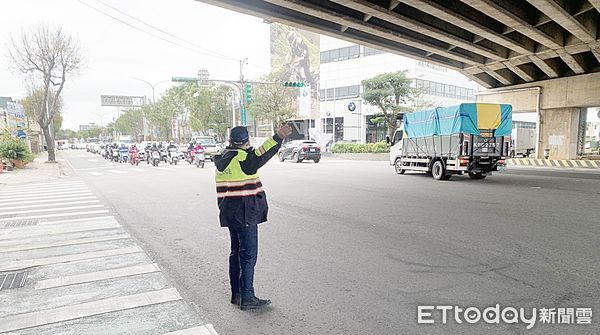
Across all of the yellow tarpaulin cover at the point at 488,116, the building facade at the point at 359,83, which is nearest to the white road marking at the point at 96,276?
the yellow tarpaulin cover at the point at 488,116

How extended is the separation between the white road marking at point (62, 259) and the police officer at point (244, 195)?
2.91 m

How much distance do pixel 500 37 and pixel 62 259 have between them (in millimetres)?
17500

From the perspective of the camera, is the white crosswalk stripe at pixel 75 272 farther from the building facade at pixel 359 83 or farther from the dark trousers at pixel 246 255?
the building facade at pixel 359 83

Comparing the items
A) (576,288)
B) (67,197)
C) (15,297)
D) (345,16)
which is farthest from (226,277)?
(345,16)

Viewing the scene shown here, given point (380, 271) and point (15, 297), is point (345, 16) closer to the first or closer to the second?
point (380, 271)

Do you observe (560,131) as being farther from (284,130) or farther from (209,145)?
(284,130)

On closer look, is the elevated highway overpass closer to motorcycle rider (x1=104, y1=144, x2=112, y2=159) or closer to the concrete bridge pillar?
the concrete bridge pillar

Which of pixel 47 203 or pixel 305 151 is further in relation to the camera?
pixel 305 151

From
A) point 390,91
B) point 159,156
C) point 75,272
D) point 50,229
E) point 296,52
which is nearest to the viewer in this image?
point 75,272

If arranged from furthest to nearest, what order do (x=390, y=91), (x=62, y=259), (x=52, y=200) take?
(x=390, y=91) → (x=52, y=200) → (x=62, y=259)

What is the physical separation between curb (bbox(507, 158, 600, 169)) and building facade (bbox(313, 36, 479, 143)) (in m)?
20.6

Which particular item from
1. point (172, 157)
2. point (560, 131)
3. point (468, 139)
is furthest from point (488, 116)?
point (172, 157)

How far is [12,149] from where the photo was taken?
23859 mm

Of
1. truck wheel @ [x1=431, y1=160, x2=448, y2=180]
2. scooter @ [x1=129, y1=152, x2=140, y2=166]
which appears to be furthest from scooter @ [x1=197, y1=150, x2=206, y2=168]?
truck wheel @ [x1=431, y1=160, x2=448, y2=180]
